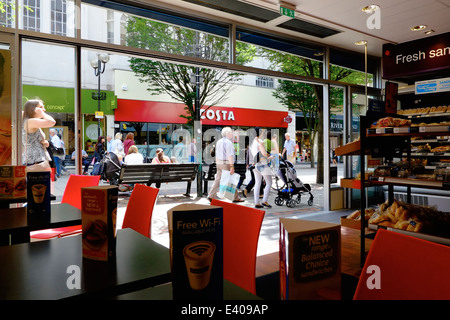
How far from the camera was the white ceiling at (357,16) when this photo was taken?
4242 millimetres

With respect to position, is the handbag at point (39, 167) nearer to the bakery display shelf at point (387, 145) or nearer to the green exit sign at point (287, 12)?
the bakery display shelf at point (387, 145)

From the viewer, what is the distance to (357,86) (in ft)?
20.8

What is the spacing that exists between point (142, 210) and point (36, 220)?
624 mm

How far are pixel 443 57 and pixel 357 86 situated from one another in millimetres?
1434

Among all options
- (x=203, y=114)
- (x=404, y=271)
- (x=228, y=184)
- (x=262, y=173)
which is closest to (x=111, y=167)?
(x=228, y=184)

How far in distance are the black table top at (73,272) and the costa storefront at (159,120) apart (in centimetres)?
1192

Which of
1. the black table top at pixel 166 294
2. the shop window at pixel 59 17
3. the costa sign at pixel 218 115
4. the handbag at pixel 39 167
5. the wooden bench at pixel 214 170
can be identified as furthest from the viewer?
the costa sign at pixel 218 115

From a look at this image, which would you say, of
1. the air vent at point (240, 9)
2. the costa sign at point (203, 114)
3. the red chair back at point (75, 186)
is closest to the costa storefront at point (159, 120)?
the costa sign at point (203, 114)

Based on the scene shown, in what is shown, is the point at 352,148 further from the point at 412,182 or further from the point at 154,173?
the point at 154,173

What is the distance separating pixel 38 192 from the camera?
1977mm

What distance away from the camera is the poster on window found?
10.9 feet

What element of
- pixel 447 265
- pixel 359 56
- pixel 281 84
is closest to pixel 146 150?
pixel 281 84

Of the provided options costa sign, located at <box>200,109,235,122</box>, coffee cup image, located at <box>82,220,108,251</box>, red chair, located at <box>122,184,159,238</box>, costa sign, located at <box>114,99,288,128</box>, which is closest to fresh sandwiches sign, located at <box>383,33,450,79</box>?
red chair, located at <box>122,184,159,238</box>

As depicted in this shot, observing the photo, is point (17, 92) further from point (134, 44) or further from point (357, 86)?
point (357, 86)
